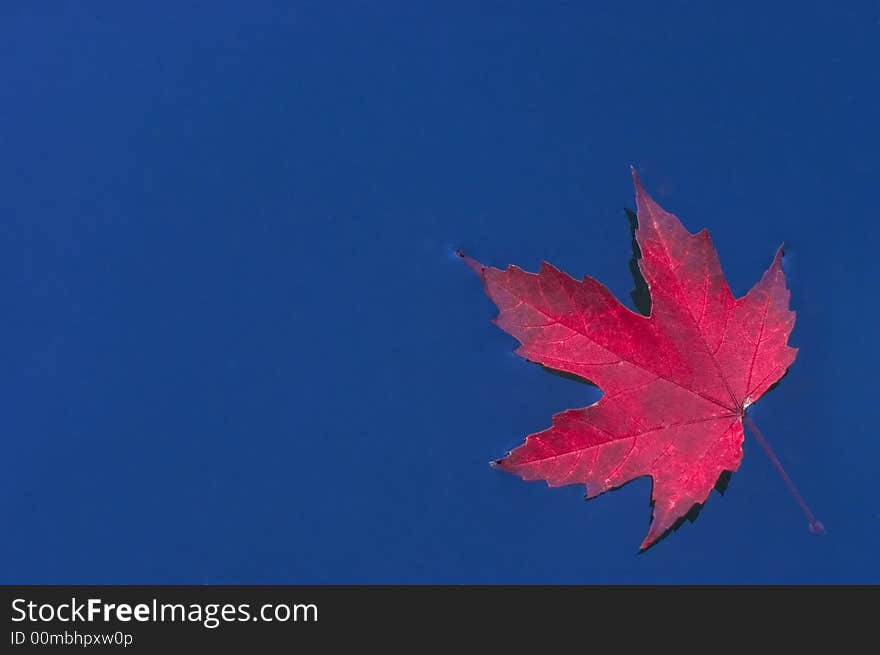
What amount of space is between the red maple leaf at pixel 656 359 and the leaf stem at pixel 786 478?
0.03 metres

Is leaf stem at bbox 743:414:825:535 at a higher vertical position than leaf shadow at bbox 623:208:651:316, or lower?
lower

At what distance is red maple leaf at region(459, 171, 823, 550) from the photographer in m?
0.48

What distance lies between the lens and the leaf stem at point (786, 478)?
537 millimetres

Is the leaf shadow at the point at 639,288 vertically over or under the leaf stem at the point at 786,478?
over

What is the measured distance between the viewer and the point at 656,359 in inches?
19.4

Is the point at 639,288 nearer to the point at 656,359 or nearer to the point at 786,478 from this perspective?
the point at 656,359

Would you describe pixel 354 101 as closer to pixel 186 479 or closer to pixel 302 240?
pixel 302 240

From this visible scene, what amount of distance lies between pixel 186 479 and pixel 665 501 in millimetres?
374

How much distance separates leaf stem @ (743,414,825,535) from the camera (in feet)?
1.76

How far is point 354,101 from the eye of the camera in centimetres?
59

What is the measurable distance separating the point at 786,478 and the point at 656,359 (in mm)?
147

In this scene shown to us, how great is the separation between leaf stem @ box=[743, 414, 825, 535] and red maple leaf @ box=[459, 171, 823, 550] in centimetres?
3

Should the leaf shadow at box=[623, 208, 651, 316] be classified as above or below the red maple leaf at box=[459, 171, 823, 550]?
above
